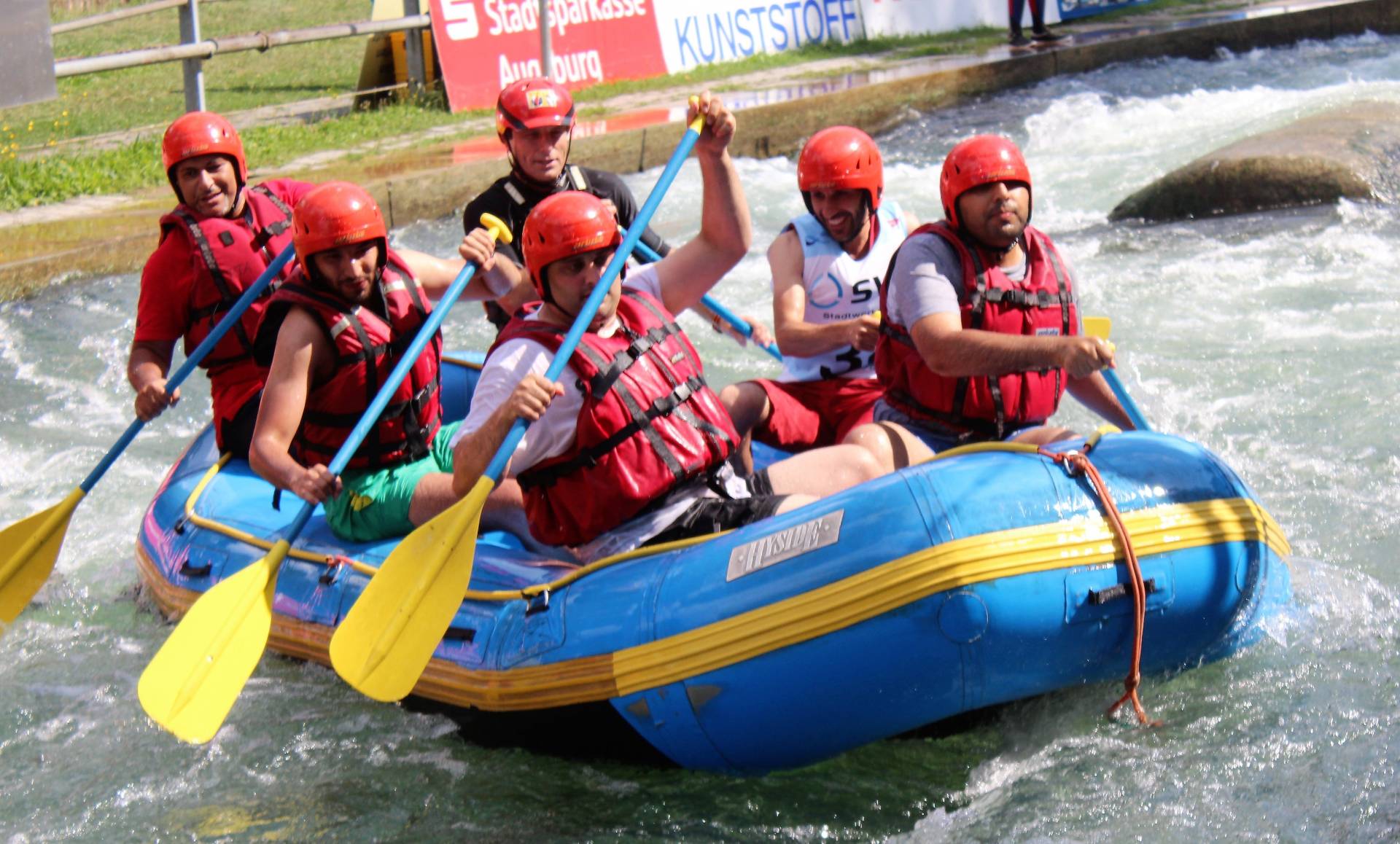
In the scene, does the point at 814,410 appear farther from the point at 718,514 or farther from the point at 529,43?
the point at 529,43

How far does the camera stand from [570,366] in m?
3.67

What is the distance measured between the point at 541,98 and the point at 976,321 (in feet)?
5.36

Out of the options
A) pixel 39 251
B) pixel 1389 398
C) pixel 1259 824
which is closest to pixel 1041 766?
pixel 1259 824

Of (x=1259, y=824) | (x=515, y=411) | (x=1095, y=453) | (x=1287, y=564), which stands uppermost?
(x=515, y=411)

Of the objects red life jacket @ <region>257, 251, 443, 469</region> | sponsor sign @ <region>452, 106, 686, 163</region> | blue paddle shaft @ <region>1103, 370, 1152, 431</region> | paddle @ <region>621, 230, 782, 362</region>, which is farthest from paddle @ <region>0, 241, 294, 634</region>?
sponsor sign @ <region>452, 106, 686, 163</region>

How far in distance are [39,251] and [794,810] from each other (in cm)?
576

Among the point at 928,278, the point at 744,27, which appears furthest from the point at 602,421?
the point at 744,27

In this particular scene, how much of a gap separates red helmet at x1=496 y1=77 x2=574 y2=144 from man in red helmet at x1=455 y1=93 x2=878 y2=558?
1.18 metres

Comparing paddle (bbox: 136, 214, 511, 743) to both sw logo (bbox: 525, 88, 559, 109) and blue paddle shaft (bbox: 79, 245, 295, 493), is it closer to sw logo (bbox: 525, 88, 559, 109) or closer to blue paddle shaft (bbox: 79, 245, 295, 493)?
blue paddle shaft (bbox: 79, 245, 295, 493)

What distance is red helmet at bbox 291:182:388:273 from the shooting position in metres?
4.05

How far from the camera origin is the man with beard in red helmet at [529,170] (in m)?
4.84

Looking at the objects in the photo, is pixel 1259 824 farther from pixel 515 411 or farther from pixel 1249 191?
pixel 1249 191

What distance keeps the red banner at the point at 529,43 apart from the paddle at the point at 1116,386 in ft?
25.1

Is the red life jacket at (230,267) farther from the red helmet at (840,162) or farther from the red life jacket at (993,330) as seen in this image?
the red life jacket at (993,330)
